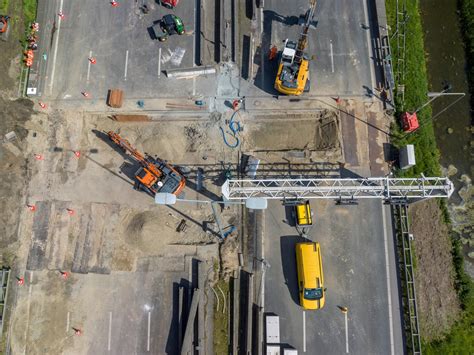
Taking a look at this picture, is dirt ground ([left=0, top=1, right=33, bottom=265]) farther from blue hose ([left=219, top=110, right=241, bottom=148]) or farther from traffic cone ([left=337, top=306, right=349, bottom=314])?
traffic cone ([left=337, top=306, right=349, bottom=314])

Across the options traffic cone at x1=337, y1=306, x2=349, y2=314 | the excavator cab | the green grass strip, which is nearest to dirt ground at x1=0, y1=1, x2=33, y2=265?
the excavator cab

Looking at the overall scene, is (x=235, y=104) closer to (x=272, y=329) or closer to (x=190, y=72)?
(x=190, y=72)

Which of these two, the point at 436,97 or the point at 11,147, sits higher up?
the point at 436,97

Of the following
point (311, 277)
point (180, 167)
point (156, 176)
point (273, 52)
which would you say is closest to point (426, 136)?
point (273, 52)

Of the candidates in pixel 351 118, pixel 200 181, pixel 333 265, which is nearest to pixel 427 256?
pixel 333 265

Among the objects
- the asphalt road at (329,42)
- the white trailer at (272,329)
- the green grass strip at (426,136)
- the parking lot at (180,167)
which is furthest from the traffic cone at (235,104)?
the white trailer at (272,329)
